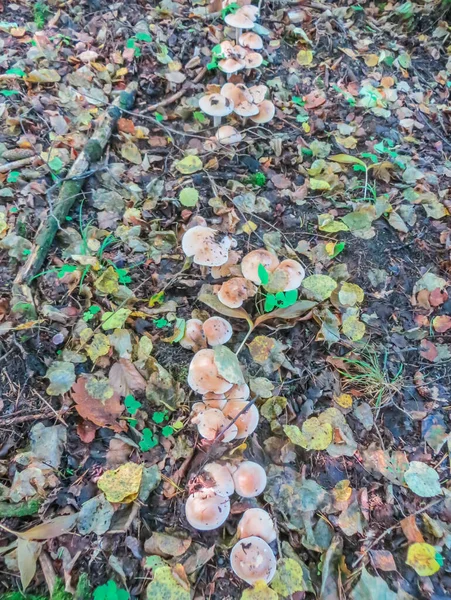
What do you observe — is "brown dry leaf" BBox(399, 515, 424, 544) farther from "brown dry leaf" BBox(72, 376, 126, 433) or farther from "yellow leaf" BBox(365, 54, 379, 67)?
"yellow leaf" BBox(365, 54, 379, 67)

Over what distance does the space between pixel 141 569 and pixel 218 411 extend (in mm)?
798

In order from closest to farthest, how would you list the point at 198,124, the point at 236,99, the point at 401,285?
the point at 401,285
the point at 236,99
the point at 198,124

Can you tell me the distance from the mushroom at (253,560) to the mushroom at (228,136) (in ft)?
9.69

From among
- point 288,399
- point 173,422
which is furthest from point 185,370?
point 288,399

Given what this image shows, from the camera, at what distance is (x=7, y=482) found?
205cm

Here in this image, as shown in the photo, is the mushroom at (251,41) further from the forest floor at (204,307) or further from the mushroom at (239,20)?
the forest floor at (204,307)

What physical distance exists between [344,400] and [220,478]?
91 centimetres

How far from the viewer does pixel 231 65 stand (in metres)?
3.78

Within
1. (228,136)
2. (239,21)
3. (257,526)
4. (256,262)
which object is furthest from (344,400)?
(239,21)

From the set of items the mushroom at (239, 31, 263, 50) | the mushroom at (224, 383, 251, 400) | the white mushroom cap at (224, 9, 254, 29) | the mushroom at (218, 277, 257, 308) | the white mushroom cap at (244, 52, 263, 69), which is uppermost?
the white mushroom cap at (224, 9, 254, 29)

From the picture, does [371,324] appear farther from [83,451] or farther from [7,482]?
[7,482]

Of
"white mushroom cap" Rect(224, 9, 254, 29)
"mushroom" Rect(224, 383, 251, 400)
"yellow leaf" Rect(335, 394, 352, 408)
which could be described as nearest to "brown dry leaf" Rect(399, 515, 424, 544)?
"yellow leaf" Rect(335, 394, 352, 408)

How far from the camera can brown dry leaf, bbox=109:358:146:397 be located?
238cm

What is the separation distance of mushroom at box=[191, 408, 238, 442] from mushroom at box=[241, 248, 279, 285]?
0.93 meters
